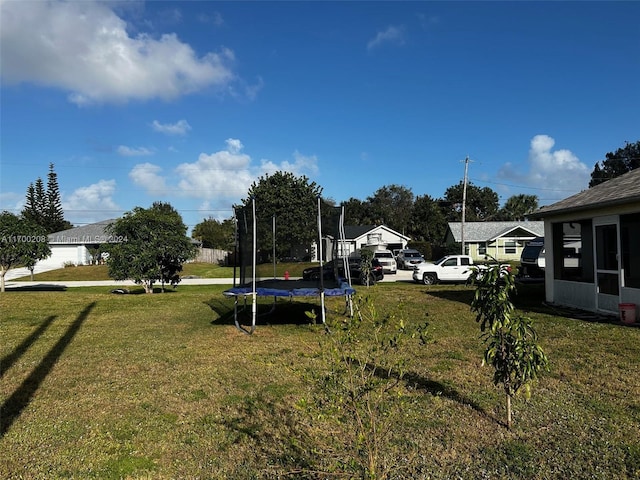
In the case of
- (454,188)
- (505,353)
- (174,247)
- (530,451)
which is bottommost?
(530,451)

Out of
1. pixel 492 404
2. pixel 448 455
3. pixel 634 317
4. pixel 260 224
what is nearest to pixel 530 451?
pixel 448 455

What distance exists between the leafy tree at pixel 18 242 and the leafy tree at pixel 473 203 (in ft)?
221

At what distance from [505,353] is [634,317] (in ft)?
21.5

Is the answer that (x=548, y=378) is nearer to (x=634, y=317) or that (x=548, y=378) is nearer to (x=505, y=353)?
(x=505, y=353)

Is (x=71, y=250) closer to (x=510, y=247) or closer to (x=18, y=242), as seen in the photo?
(x=18, y=242)

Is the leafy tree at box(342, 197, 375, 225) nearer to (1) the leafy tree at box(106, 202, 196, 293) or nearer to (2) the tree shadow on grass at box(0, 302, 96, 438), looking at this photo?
(1) the leafy tree at box(106, 202, 196, 293)

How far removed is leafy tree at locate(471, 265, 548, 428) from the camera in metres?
3.52

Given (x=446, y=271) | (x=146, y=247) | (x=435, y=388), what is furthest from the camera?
(x=446, y=271)

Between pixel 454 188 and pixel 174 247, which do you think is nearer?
pixel 174 247

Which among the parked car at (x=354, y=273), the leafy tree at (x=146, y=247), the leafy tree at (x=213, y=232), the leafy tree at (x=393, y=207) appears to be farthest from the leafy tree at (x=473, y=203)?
the leafy tree at (x=146, y=247)

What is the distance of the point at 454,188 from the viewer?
254 ft

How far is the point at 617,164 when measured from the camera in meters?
65.2

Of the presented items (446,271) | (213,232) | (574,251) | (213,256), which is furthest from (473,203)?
(574,251)

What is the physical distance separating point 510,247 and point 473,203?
3754 cm
